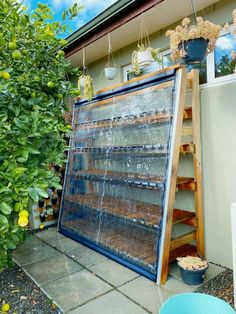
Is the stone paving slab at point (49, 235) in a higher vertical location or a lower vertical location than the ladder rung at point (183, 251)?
lower

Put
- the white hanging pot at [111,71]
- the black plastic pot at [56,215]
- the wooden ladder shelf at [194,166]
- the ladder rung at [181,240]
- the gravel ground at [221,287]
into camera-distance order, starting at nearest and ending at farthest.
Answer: the gravel ground at [221,287] < the wooden ladder shelf at [194,166] < the ladder rung at [181,240] < the white hanging pot at [111,71] < the black plastic pot at [56,215]

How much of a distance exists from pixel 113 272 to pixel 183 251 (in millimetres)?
895

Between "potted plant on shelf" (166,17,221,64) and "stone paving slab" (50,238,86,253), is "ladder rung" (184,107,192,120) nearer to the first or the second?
"potted plant on shelf" (166,17,221,64)

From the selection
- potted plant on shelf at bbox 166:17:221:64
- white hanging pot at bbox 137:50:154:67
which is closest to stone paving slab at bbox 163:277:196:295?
potted plant on shelf at bbox 166:17:221:64

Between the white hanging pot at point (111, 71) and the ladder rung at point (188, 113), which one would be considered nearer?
the ladder rung at point (188, 113)

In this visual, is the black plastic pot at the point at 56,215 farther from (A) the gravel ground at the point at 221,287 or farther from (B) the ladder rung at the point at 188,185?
(A) the gravel ground at the point at 221,287

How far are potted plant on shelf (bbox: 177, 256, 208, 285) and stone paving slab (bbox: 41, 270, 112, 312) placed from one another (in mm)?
806

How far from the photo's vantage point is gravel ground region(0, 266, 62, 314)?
258cm

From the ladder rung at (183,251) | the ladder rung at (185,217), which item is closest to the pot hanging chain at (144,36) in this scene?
the ladder rung at (185,217)

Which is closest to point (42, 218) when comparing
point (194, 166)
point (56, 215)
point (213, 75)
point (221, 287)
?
point (56, 215)

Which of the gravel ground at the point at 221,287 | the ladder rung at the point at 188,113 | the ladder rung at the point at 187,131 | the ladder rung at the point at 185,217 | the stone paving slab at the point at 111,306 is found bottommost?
the stone paving slab at the point at 111,306

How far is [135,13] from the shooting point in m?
3.39

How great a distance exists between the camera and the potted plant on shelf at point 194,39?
2.69 meters

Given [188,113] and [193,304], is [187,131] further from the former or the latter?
[193,304]
